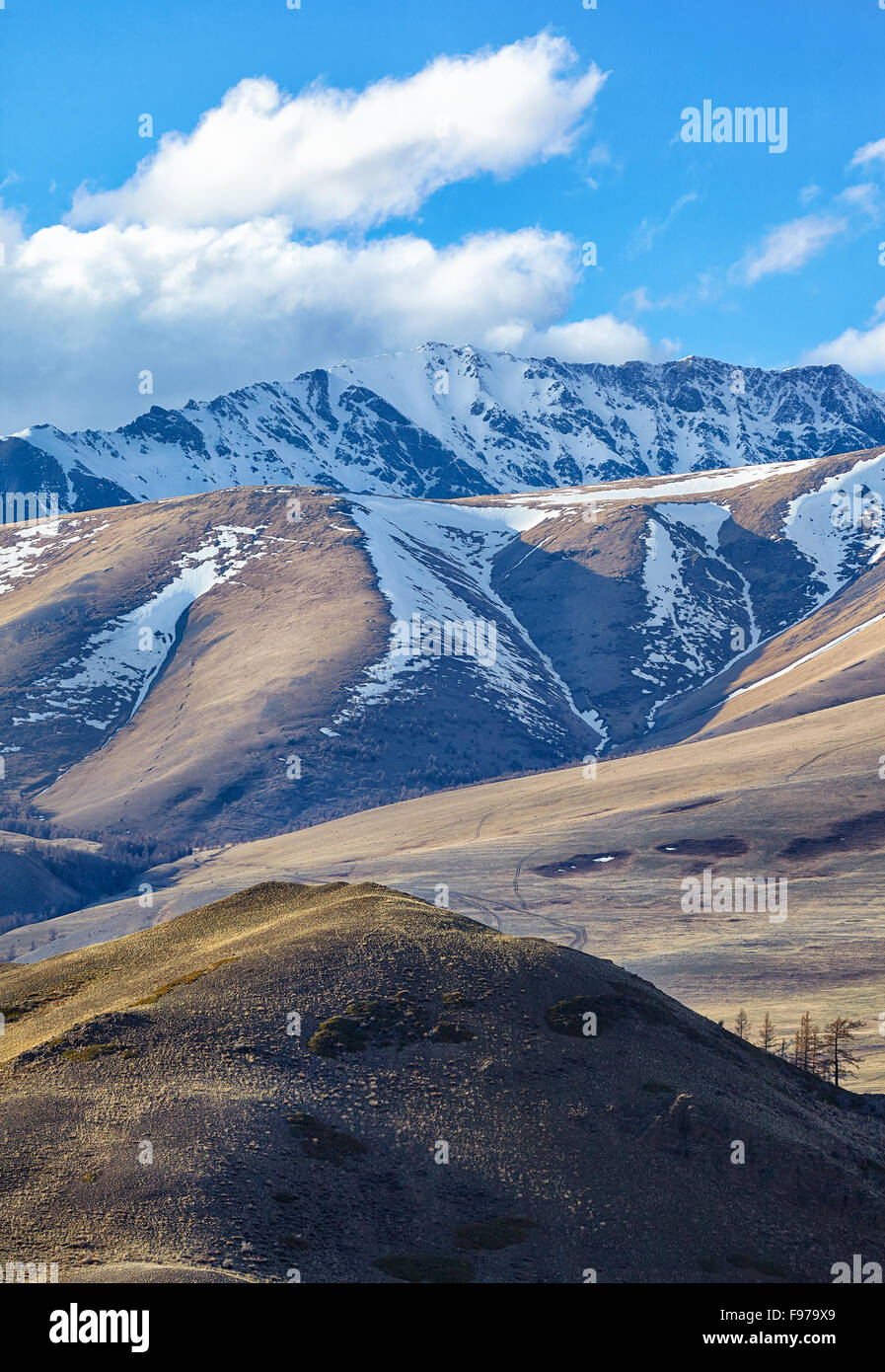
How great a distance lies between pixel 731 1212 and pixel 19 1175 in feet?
95.4

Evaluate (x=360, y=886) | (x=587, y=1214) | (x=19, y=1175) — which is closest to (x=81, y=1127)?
(x=19, y=1175)

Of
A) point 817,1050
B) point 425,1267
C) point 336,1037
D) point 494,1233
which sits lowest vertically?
point 425,1267

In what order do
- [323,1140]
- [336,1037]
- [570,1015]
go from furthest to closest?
1. [570,1015]
2. [336,1037]
3. [323,1140]

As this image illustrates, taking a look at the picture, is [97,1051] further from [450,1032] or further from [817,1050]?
[817,1050]

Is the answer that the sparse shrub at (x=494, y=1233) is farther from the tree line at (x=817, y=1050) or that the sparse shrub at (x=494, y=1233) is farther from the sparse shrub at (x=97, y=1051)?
the tree line at (x=817, y=1050)

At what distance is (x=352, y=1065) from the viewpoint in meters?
61.1

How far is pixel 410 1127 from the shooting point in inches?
2237

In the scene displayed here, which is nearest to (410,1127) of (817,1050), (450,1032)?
(450,1032)

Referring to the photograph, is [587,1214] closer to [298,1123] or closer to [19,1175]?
[298,1123]

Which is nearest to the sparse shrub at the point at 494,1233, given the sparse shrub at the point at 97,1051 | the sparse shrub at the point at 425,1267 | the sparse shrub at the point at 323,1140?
the sparse shrub at the point at 425,1267

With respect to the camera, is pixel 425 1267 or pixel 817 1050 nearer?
pixel 425 1267

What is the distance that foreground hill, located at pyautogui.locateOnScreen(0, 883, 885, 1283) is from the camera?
4872 cm

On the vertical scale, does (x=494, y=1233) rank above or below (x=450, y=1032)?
below

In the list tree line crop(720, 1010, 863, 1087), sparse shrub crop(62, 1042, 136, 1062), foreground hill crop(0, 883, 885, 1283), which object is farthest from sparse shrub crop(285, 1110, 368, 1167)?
tree line crop(720, 1010, 863, 1087)
